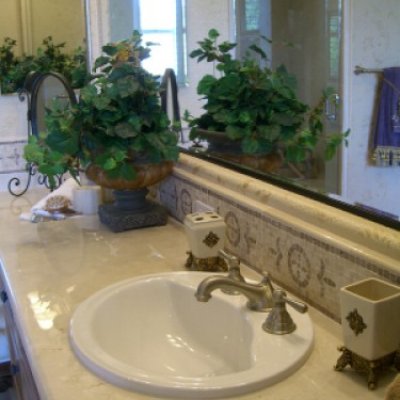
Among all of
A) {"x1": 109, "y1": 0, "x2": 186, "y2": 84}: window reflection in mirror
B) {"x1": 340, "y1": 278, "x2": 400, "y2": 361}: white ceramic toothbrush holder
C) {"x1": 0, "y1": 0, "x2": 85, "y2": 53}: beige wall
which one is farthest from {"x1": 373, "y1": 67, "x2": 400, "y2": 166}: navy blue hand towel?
{"x1": 0, "y1": 0, "x2": 85, "y2": 53}: beige wall

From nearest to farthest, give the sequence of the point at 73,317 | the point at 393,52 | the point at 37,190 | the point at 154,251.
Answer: the point at 393,52
the point at 73,317
the point at 154,251
the point at 37,190

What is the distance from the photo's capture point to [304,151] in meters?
1.27

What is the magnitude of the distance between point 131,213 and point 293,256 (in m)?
0.65

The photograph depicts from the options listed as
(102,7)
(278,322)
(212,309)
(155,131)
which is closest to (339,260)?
(278,322)

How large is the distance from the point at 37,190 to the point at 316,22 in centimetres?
154

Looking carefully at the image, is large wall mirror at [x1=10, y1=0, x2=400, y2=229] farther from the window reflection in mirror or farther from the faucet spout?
the window reflection in mirror

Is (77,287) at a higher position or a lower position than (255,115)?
lower

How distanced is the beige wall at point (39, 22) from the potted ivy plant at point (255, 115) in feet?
2.65

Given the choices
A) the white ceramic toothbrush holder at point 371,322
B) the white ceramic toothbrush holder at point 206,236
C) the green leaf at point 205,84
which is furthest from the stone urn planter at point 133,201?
the white ceramic toothbrush holder at point 371,322

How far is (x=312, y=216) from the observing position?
1099 mm

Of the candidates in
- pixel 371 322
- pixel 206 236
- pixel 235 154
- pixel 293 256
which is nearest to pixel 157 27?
pixel 235 154

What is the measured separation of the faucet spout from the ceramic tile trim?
110 mm

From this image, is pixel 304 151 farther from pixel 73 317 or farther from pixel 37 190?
pixel 37 190

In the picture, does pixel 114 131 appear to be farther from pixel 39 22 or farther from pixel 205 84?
pixel 39 22
